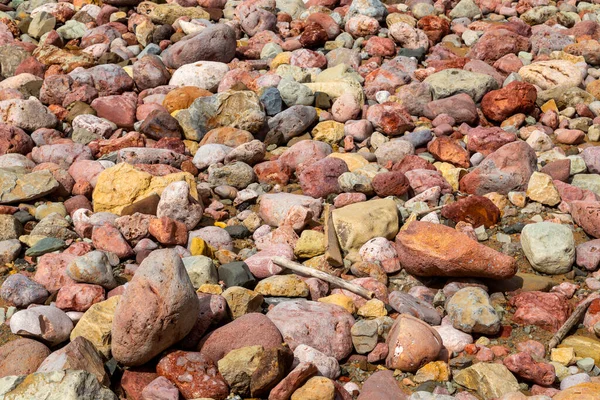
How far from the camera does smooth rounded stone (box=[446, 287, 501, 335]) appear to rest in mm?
4852

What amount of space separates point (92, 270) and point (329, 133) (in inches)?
144

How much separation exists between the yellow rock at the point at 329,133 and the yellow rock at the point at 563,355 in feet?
13.2

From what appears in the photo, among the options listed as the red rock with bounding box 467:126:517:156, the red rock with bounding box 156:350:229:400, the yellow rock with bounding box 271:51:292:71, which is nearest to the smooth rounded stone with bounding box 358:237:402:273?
the red rock with bounding box 156:350:229:400

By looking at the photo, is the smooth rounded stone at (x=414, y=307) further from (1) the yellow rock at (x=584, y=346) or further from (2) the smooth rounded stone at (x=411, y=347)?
(1) the yellow rock at (x=584, y=346)

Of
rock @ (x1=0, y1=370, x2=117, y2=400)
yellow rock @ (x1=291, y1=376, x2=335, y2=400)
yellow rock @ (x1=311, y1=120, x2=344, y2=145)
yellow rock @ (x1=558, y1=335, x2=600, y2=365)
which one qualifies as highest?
rock @ (x1=0, y1=370, x2=117, y2=400)

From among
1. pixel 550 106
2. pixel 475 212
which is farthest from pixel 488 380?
pixel 550 106

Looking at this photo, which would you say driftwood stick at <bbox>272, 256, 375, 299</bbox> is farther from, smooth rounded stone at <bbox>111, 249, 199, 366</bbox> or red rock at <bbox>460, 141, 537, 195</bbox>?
red rock at <bbox>460, 141, 537, 195</bbox>

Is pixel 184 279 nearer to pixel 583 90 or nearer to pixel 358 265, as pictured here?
pixel 358 265

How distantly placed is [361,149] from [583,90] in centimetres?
315

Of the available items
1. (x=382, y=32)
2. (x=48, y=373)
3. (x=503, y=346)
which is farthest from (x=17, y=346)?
(x=382, y=32)

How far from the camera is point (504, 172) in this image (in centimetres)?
671

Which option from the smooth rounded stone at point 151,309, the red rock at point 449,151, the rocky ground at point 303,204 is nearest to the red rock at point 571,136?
the rocky ground at point 303,204

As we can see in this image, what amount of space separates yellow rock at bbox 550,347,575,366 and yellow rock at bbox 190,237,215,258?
2.86 metres

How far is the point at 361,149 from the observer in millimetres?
7871
